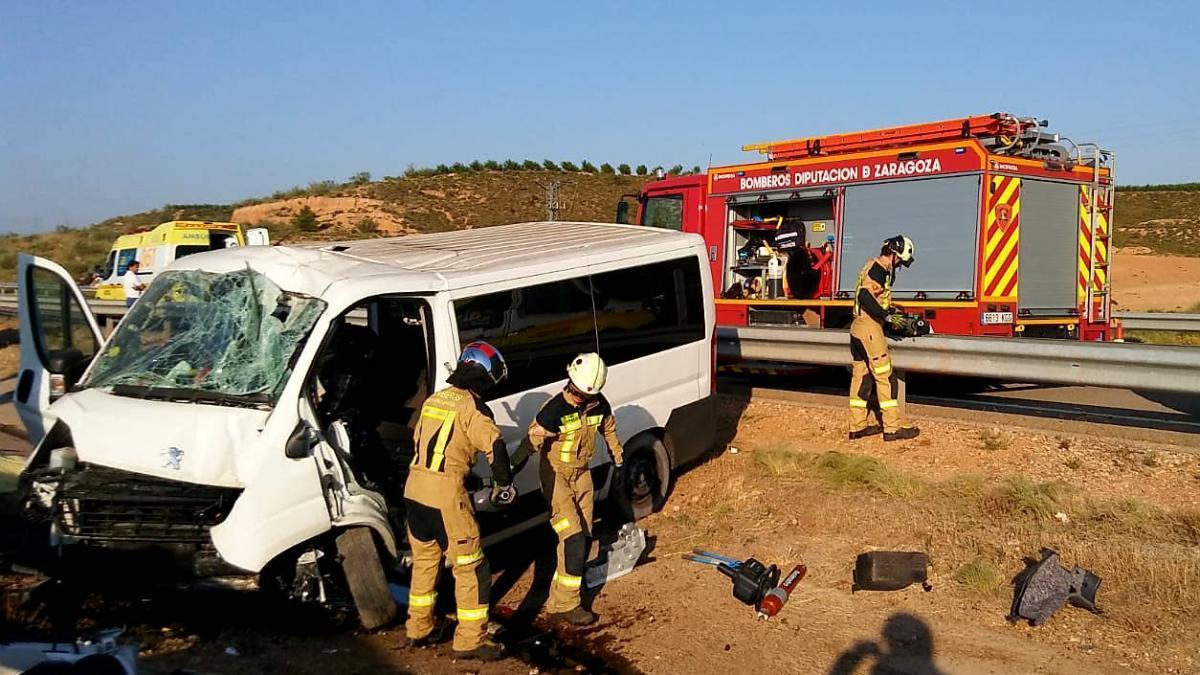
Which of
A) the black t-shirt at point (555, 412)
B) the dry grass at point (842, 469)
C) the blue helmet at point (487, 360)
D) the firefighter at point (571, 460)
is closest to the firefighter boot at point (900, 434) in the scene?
the dry grass at point (842, 469)

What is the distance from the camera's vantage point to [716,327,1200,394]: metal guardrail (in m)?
6.83

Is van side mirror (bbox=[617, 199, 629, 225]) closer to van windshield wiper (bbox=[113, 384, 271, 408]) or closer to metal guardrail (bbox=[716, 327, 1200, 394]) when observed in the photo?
metal guardrail (bbox=[716, 327, 1200, 394])

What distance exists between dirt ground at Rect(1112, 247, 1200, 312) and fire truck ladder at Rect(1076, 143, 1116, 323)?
19.5 m

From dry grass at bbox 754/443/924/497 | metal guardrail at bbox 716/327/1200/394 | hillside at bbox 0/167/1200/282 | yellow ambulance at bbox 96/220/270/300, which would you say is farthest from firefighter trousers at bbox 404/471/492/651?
hillside at bbox 0/167/1200/282

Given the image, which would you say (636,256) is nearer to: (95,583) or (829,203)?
(95,583)

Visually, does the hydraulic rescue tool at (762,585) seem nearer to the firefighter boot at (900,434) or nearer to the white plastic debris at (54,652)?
the firefighter boot at (900,434)

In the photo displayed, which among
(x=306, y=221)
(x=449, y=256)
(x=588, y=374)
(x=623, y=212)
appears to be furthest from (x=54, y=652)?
(x=306, y=221)

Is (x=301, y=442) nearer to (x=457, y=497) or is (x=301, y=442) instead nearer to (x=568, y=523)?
(x=457, y=497)

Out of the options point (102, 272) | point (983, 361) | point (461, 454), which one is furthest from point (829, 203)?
point (102, 272)

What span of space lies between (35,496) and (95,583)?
541 mm

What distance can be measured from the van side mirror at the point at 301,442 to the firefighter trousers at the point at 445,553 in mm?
550

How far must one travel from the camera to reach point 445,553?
198 inches

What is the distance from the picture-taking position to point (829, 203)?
11.8 m

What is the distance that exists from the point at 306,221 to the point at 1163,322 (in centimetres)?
3830
